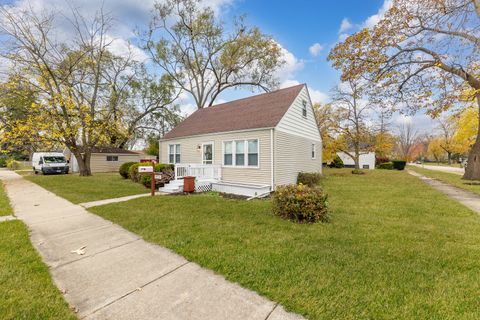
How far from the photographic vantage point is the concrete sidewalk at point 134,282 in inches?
96.1

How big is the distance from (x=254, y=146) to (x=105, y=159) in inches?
927

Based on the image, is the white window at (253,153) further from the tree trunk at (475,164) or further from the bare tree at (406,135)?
the bare tree at (406,135)

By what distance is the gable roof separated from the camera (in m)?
11.7

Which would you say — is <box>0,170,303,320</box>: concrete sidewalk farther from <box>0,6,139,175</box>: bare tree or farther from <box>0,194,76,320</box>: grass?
<box>0,6,139,175</box>: bare tree

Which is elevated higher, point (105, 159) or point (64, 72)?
point (64, 72)

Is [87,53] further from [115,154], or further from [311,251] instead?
[311,251]

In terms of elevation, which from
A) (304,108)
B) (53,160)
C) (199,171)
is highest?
(304,108)

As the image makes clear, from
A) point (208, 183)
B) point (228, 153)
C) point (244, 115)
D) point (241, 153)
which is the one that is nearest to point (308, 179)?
point (241, 153)

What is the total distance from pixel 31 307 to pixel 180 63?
93.5ft

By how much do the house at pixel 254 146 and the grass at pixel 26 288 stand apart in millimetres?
7075

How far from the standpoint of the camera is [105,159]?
27.4 meters

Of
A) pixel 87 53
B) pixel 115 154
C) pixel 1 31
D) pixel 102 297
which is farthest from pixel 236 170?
pixel 115 154

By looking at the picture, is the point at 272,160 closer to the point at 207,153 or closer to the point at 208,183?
the point at 208,183

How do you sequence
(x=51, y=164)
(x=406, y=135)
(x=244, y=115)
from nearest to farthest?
(x=244, y=115) < (x=51, y=164) < (x=406, y=135)
